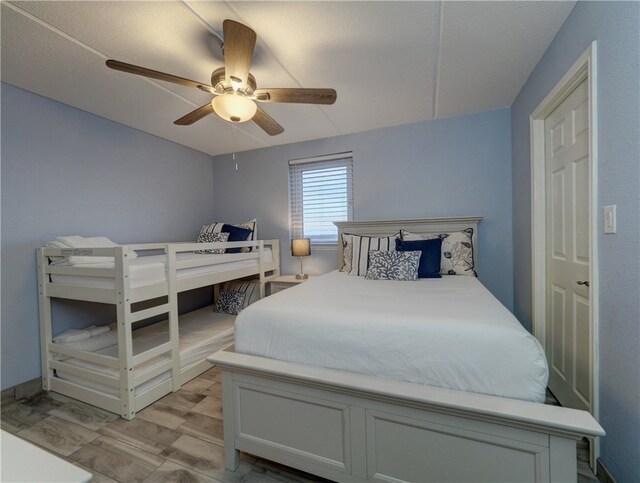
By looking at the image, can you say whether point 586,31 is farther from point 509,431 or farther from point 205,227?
point 205,227

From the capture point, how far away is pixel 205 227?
354 cm

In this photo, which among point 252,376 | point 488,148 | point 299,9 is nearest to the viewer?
point 252,376

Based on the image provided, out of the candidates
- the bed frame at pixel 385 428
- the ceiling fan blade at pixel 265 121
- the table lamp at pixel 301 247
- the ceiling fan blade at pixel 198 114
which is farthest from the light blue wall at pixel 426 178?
the bed frame at pixel 385 428

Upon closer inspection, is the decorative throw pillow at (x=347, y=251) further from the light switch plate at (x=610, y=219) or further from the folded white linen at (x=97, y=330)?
the folded white linen at (x=97, y=330)

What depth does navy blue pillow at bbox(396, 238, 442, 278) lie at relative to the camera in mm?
2296

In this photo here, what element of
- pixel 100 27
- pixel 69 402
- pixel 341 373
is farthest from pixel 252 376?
pixel 100 27

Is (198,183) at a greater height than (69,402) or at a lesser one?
greater

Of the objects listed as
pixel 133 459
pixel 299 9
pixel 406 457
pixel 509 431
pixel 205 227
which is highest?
pixel 299 9

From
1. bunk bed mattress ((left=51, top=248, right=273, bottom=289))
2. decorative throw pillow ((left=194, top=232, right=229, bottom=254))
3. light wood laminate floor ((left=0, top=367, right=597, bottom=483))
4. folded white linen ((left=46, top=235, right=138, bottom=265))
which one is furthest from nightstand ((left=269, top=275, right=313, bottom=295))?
folded white linen ((left=46, top=235, right=138, bottom=265))

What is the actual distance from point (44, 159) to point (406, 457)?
10.2 feet

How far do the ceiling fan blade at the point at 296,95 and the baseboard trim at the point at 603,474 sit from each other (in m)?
2.22

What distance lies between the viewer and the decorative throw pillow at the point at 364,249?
254 cm

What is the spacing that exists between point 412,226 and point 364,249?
0.64 meters

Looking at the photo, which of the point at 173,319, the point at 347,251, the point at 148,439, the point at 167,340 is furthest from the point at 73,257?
the point at 347,251
